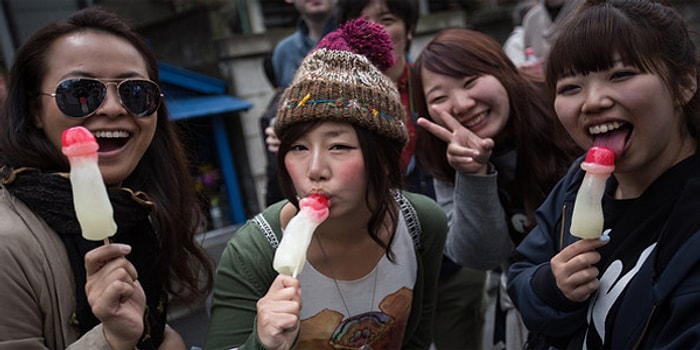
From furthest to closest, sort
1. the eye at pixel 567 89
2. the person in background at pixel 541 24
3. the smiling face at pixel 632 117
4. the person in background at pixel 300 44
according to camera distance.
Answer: the person in background at pixel 541 24, the person in background at pixel 300 44, the eye at pixel 567 89, the smiling face at pixel 632 117

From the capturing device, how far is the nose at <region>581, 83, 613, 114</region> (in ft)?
5.02

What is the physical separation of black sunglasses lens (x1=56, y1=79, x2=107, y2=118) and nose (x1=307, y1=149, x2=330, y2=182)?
28.7 inches

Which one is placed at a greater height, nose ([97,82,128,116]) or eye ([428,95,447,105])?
nose ([97,82,128,116])

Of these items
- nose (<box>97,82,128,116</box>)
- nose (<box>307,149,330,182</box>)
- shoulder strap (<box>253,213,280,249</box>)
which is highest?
nose (<box>97,82,128,116</box>)

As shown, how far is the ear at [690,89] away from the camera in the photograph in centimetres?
158

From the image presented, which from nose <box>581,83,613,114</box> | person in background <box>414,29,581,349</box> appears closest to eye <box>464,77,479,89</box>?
person in background <box>414,29,581,349</box>

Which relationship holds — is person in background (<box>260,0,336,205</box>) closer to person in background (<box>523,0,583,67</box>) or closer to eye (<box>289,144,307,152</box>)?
eye (<box>289,144,307,152</box>)

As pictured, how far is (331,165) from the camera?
173 centimetres

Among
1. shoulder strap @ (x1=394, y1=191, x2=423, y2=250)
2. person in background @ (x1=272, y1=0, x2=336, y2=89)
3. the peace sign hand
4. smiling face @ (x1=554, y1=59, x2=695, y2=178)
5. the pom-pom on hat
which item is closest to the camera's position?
smiling face @ (x1=554, y1=59, x2=695, y2=178)

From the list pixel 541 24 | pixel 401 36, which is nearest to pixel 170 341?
pixel 401 36

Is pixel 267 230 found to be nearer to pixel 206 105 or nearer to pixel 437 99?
pixel 437 99

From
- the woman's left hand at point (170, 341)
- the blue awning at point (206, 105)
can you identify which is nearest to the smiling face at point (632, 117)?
the woman's left hand at point (170, 341)

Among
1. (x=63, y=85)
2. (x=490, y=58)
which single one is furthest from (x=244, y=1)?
(x=63, y=85)

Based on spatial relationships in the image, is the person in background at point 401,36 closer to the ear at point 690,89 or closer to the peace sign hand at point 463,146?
the peace sign hand at point 463,146
